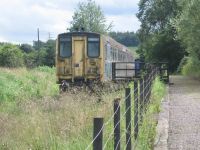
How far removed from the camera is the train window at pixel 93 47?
25844mm

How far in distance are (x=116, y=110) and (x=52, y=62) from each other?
88.3 meters

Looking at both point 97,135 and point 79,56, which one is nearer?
point 97,135

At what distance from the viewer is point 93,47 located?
25906 millimetres

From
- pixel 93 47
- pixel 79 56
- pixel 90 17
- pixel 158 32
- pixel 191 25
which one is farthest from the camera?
pixel 90 17

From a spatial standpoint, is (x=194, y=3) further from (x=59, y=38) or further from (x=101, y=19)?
(x=101, y=19)

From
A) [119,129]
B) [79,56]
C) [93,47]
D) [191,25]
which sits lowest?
[119,129]

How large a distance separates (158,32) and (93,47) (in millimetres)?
46729

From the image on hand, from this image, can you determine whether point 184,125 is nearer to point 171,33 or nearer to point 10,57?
point 171,33

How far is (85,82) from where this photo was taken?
84.7 ft

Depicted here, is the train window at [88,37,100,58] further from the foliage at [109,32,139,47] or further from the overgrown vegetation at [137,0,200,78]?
the foliage at [109,32,139,47]

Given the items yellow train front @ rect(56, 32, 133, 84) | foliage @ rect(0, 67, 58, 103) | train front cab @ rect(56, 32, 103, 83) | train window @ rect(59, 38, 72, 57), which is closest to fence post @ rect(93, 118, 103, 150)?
foliage @ rect(0, 67, 58, 103)

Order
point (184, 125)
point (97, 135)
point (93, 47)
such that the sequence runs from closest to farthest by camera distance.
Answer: point (97, 135) < point (184, 125) < point (93, 47)

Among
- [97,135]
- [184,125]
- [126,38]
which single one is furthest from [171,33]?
[97,135]

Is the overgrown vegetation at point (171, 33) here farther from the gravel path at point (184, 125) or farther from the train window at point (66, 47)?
the gravel path at point (184, 125)
